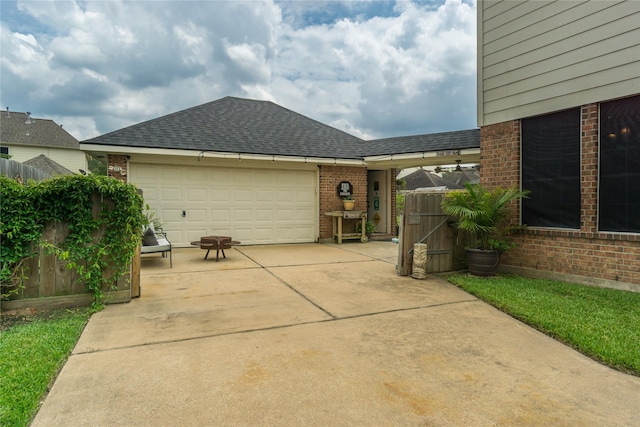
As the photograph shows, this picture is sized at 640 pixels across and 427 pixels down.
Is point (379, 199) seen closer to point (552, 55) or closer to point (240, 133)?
point (240, 133)

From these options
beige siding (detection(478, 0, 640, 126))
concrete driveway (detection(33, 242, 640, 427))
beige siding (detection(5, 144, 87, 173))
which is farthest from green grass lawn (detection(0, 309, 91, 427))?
beige siding (detection(5, 144, 87, 173))

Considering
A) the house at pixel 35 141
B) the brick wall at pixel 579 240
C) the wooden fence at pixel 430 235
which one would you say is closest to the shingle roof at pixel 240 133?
the wooden fence at pixel 430 235

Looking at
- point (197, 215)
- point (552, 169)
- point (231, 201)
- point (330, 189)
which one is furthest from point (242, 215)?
point (552, 169)

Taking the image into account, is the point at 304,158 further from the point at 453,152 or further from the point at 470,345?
the point at 470,345

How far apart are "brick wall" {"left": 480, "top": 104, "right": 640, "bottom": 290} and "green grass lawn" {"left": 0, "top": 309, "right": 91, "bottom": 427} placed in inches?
260

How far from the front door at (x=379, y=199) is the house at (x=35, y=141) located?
2330 cm

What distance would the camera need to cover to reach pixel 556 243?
5.70m

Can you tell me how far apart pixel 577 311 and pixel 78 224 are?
19.6 ft

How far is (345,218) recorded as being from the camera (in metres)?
11.2

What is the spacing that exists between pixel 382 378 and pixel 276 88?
15.8 metres

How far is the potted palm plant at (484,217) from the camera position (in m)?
5.82

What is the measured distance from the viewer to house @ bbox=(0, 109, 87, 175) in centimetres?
2695

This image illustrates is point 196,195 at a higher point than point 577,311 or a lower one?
higher

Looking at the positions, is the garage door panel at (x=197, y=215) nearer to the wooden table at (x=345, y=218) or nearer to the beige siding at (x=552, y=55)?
the wooden table at (x=345, y=218)
